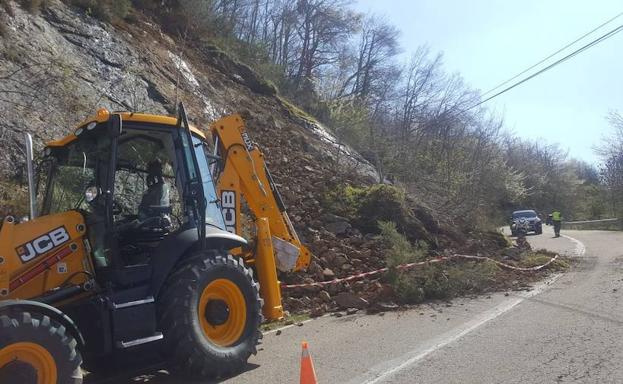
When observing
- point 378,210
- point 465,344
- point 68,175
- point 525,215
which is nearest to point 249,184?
point 68,175

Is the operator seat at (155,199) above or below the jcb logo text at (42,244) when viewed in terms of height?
above

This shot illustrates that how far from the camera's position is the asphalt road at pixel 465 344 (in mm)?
6305

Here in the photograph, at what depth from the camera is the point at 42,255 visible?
18.5 ft

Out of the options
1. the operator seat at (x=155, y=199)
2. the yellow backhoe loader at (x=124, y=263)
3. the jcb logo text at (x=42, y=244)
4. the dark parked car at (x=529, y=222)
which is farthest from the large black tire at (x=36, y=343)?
the dark parked car at (x=529, y=222)

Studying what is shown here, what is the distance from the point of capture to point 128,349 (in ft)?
18.8

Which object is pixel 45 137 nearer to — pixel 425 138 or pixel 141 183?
pixel 141 183

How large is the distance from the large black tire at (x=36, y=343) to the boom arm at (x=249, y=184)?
3719 mm

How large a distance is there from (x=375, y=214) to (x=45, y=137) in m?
8.21

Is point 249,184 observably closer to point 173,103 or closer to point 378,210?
point 378,210

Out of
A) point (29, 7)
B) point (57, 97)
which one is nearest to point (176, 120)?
point (57, 97)

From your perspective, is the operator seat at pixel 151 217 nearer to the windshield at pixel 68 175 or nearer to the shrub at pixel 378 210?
the windshield at pixel 68 175

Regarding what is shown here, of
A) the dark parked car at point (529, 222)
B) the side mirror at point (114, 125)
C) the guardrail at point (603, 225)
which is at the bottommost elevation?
the guardrail at point (603, 225)

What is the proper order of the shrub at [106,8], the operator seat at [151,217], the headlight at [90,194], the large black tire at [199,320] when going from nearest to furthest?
the large black tire at [199,320]
the headlight at [90,194]
the operator seat at [151,217]
the shrub at [106,8]

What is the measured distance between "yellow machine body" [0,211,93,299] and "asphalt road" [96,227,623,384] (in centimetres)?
145
